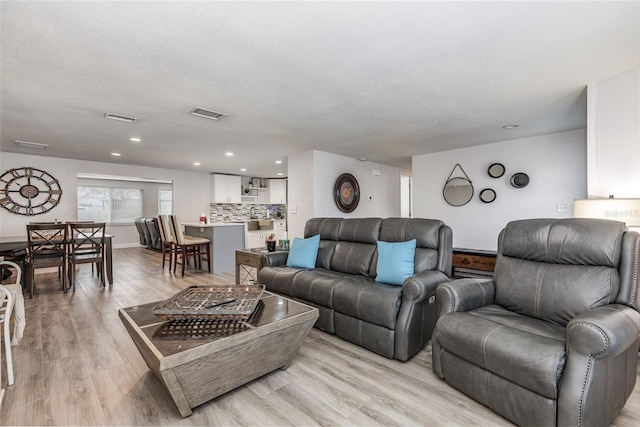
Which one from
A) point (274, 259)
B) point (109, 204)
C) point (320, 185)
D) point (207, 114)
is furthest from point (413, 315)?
point (109, 204)

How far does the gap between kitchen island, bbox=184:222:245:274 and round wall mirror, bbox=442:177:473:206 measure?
3.97 m

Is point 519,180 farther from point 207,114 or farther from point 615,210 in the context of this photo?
point 207,114

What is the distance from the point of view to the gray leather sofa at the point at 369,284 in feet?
7.40

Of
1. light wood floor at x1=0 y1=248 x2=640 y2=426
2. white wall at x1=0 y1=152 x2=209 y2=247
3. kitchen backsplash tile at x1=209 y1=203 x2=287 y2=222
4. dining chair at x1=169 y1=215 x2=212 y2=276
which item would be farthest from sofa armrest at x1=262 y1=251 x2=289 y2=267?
kitchen backsplash tile at x1=209 y1=203 x2=287 y2=222

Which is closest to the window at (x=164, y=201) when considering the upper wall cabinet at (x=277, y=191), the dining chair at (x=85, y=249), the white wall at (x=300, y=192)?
the upper wall cabinet at (x=277, y=191)

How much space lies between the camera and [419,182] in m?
5.75

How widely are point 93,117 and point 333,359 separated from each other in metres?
3.68

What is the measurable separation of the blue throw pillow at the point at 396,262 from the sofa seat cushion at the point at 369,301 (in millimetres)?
73

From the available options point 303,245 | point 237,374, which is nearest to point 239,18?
point 237,374

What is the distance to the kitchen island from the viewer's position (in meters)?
5.46

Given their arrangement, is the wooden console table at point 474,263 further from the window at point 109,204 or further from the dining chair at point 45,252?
the window at point 109,204

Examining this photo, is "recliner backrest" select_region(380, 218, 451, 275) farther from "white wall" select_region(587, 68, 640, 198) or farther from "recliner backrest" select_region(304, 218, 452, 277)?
"white wall" select_region(587, 68, 640, 198)

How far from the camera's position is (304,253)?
11.2 feet

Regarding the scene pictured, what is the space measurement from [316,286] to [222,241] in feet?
10.9
